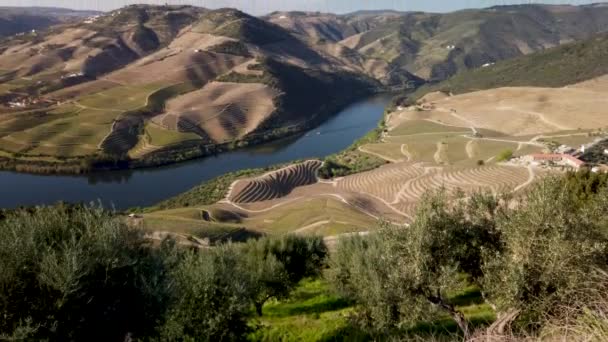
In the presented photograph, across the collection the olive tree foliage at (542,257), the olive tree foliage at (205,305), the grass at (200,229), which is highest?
the olive tree foliage at (542,257)

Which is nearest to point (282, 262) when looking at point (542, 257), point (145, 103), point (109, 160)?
point (542, 257)

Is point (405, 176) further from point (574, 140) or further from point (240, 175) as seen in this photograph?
point (574, 140)

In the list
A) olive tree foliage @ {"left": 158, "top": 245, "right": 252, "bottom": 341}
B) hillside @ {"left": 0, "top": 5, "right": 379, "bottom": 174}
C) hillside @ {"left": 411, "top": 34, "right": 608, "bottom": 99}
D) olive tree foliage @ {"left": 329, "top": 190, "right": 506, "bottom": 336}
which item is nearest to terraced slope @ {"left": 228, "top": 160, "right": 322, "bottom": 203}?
hillside @ {"left": 0, "top": 5, "right": 379, "bottom": 174}

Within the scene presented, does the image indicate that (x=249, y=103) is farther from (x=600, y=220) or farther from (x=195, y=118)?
(x=600, y=220)

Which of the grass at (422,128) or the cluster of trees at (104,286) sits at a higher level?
the cluster of trees at (104,286)

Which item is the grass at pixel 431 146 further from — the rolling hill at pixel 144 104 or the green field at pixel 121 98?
the green field at pixel 121 98

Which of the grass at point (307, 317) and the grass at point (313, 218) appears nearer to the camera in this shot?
the grass at point (307, 317)

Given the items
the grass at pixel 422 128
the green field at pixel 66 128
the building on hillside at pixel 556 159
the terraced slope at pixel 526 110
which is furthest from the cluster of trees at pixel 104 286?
the terraced slope at pixel 526 110
